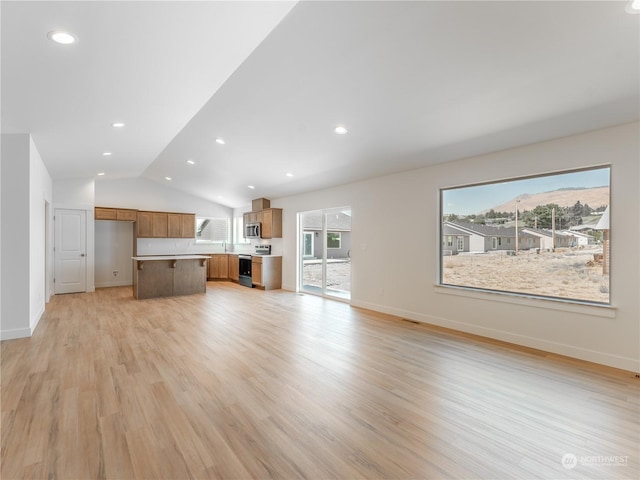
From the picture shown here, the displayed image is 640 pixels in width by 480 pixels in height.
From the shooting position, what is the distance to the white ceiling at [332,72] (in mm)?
2104

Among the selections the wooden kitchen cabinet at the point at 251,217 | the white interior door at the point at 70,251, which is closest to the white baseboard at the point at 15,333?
the white interior door at the point at 70,251

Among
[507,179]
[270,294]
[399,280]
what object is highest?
[507,179]

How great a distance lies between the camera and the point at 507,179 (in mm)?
3977

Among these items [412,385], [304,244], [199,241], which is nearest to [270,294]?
[304,244]

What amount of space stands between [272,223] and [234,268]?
8.10ft

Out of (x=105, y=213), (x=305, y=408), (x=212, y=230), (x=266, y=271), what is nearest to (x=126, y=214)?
(x=105, y=213)

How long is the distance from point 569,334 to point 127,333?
5.50 metres

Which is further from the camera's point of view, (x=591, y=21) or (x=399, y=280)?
(x=399, y=280)

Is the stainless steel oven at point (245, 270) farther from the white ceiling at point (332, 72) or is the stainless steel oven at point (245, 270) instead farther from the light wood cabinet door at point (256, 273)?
the white ceiling at point (332, 72)

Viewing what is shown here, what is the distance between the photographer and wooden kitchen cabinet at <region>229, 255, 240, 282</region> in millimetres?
9458

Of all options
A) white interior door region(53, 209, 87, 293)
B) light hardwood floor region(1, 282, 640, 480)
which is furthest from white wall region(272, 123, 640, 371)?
white interior door region(53, 209, 87, 293)

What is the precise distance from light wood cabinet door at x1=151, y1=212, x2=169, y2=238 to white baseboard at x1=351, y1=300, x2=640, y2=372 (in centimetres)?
717

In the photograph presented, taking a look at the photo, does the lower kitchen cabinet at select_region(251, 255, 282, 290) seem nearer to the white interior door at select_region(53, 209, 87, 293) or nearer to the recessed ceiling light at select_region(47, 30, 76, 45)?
the white interior door at select_region(53, 209, 87, 293)

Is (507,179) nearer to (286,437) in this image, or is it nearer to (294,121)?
(294,121)
